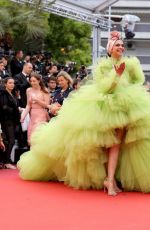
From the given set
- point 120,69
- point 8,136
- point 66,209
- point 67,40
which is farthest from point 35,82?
point 67,40

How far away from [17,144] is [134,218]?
4969mm

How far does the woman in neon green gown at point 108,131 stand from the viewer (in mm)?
6023

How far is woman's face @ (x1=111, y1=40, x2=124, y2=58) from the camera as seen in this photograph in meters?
6.39

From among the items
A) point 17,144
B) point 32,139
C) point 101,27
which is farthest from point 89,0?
point 32,139

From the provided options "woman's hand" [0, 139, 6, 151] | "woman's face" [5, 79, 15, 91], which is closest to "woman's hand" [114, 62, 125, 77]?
"woman's hand" [0, 139, 6, 151]

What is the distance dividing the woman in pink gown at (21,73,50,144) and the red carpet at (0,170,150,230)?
2.37 m

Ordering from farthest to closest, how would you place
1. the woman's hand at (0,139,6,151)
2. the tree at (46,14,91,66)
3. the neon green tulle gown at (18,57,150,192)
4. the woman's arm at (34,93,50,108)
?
the tree at (46,14,91,66), the woman's arm at (34,93,50,108), the woman's hand at (0,139,6,151), the neon green tulle gown at (18,57,150,192)

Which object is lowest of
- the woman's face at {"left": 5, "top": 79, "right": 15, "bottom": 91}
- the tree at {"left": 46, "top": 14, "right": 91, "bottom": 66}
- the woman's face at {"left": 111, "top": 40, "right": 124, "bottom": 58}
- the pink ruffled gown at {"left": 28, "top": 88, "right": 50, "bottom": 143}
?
the pink ruffled gown at {"left": 28, "top": 88, "right": 50, "bottom": 143}

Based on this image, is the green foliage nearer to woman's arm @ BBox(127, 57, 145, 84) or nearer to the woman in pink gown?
the woman in pink gown

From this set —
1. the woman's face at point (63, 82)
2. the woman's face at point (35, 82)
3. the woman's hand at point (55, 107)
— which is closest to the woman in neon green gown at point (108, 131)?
the woman's hand at point (55, 107)

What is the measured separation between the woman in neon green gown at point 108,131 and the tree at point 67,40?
74.9 ft

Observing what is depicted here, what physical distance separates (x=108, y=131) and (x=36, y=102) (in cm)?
310

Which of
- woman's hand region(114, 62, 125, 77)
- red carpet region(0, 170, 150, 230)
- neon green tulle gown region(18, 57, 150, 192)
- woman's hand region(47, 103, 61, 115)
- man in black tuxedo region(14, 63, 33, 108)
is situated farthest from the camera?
man in black tuxedo region(14, 63, 33, 108)

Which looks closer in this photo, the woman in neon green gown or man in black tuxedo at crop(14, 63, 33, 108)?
the woman in neon green gown
